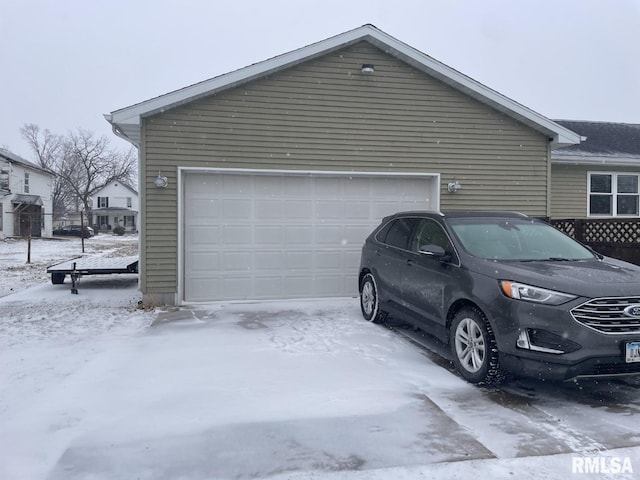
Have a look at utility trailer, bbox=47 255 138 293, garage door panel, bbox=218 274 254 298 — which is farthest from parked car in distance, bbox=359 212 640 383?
utility trailer, bbox=47 255 138 293

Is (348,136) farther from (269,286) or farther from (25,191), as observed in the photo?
(25,191)

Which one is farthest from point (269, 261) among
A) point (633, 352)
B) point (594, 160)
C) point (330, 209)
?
point (594, 160)

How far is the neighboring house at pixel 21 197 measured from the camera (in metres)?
33.8

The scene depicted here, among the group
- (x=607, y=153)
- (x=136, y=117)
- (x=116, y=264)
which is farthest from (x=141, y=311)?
(x=607, y=153)

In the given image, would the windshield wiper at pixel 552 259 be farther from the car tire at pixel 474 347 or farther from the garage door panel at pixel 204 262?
the garage door panel at pixel 204 262

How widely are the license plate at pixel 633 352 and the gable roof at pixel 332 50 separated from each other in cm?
613

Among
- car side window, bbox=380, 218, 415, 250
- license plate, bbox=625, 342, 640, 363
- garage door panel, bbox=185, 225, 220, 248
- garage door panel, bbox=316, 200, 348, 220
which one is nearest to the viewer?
license plate, bbox=625, 342, 640, 363

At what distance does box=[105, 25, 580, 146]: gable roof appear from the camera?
7.94 meters

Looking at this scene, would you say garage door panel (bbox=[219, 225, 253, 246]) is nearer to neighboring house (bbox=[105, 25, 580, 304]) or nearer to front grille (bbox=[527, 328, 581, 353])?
neighboring house (bbox=[105, 25, 580, 304])

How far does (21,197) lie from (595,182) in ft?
120

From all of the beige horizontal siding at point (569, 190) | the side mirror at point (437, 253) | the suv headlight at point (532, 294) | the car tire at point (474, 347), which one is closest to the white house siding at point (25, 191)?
the beige horizontal siding at point (569, 190)

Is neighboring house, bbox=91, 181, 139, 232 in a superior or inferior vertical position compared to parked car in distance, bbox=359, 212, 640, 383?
superior

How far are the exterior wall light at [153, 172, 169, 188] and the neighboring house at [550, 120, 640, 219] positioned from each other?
28.8ft

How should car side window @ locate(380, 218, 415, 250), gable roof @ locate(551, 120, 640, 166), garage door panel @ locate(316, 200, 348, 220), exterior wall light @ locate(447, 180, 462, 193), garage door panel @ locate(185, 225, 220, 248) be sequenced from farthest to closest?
gable roof @ locate(551, 120, 640, 166), exterior wall light @ locate(447, 180, 462, 193), garage door panel @ locate(316, 200, 348, 220), garage door panel @ locate(185, 225, 220, 248), car side window @ locate(380, 218, 415, 250)
